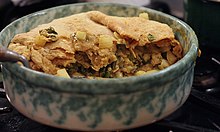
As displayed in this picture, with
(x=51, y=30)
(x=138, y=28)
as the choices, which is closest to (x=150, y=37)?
(x=138, y=28)

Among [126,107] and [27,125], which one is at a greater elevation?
[126,107]

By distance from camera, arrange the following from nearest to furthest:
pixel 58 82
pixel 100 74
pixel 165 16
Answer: pixel 58 82 → pixel 100 74 → pixel 165 16

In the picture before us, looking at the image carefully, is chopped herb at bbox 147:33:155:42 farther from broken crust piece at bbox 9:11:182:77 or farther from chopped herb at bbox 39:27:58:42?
chopped herb at bbox 39:27:58:42

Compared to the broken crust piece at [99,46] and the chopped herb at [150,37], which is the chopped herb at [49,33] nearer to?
the broken crust piece at [99,46]

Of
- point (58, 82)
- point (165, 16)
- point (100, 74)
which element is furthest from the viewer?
point (165, 16)

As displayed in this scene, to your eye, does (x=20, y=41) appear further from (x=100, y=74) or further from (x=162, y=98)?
(x=162, y=98)

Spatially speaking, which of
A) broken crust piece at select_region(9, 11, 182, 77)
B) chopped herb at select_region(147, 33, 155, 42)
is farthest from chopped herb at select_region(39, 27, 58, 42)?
chopped herb at select_region(147, 33, 155, 42)

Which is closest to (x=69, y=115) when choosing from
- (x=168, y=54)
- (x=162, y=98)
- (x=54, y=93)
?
(x=54, y=93)
